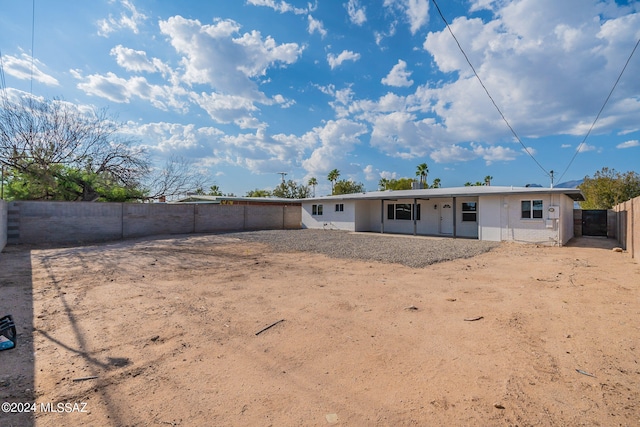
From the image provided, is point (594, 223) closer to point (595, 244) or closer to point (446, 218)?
point (595, 244)

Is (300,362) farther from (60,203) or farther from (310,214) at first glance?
(310,214)

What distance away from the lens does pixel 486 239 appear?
46.8 ft

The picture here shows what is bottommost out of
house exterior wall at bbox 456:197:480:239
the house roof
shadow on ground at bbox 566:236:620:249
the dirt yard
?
the dirt yard

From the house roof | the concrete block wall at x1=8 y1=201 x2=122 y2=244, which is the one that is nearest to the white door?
the house roof

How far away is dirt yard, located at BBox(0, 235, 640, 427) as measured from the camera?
Result: 2232mm

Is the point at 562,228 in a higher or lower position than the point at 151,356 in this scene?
higher

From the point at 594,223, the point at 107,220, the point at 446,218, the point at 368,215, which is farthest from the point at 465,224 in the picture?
the point at 107,220

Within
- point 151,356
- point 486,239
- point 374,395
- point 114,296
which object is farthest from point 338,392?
point 486,239

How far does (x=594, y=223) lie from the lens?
18094 millimetres

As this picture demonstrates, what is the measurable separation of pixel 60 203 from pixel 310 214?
15.2m

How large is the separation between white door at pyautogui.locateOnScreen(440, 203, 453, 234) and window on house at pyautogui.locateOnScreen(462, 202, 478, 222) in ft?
2.28

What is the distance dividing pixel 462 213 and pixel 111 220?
19018 mm

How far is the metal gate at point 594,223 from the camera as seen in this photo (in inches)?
701

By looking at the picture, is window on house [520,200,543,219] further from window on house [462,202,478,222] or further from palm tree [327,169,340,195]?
palm tree [327,169,340,195]
